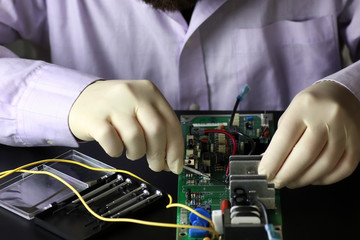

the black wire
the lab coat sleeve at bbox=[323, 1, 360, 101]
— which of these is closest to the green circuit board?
the black wire

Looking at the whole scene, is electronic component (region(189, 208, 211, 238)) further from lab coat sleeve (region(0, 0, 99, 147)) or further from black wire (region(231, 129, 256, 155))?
lab coat sleeve (region(0, 0, 99, 147))

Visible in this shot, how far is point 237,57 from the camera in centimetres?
150

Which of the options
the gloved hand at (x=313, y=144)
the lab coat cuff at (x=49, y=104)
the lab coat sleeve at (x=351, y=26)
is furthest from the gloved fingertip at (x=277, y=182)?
the lab coat sleeve at (x=351, y=26)

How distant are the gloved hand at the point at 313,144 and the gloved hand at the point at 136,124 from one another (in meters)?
0.17

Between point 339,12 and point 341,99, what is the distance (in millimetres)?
561

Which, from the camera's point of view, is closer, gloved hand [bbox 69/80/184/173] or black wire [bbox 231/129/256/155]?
gloved hand [bbox 69/80/184/173]

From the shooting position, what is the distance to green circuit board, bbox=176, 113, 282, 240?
958 mm

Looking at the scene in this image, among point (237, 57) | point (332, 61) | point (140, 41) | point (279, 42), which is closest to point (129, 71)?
point (140, 41)

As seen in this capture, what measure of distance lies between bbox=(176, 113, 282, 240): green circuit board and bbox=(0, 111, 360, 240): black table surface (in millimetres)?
22

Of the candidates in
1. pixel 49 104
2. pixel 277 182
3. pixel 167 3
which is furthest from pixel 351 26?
pixel 49 104

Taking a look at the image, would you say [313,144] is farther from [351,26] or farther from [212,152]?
[351,26]

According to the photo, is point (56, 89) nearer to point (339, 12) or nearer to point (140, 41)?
point (140, 41)

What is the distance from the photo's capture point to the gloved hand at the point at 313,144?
3.13 ft

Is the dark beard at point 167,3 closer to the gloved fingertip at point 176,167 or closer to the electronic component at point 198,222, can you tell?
the gloved fingertip at point 176,167
